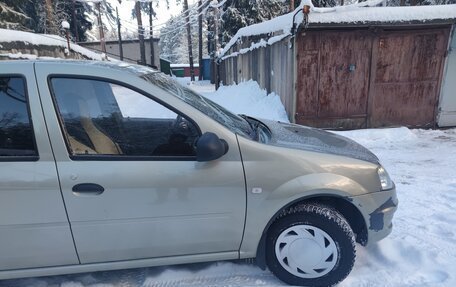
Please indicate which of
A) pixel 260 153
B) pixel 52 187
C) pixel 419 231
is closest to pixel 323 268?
pixel 260 153

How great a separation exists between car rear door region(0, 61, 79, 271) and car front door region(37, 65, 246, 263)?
8 cm

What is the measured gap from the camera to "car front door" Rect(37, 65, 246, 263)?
2.30m

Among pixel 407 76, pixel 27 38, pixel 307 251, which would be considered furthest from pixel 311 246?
pixel 27 38

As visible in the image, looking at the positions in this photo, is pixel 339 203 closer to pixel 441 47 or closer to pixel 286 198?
pixel 286 198

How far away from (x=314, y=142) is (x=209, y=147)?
39.5 inches

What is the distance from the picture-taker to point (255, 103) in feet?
35.2

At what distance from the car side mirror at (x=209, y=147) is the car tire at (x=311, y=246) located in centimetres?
71

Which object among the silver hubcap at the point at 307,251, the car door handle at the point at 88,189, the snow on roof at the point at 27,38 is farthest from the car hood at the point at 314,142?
the snow on roof at the point at 27,38

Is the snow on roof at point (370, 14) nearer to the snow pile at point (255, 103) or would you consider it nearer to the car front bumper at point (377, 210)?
the snow pile at point (255, 103)

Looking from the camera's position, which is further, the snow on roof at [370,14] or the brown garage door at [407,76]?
the brown garage door at [407,76]

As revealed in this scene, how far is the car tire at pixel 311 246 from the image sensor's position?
2.56 meters

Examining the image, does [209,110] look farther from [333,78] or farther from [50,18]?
[50,18]

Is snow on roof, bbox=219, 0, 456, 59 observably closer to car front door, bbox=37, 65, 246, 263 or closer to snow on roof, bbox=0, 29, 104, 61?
car front door, bbox=37, 65, 246, 263

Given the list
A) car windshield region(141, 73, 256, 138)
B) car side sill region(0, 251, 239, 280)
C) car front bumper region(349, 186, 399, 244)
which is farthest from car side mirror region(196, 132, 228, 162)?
car front bumper region(349, 186, 399, 244)
